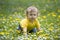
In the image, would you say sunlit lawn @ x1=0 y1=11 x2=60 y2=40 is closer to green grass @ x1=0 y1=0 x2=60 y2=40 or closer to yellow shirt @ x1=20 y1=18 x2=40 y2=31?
green grass @ x1=0 y1=0 x2=60 y2=40

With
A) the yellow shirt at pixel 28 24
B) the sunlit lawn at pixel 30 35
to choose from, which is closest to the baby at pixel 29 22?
the yellow shirt at pixel 28 24

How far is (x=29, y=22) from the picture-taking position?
699 cm

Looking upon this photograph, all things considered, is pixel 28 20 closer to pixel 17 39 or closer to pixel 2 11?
pixel 17 39

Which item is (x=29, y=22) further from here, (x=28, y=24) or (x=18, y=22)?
(x=18, y=22)

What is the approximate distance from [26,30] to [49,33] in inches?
21.9

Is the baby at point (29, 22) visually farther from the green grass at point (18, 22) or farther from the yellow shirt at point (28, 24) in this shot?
the green grass at point (18, 22)

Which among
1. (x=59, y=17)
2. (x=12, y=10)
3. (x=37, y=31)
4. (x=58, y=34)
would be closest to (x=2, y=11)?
(x=12, y=10)

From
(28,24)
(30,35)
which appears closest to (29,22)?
(28,24)

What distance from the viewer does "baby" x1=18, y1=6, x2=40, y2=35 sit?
270 inches

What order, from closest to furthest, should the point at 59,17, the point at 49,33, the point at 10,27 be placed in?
the point at 49,33 → the point at 10,27 → the point at 59,17

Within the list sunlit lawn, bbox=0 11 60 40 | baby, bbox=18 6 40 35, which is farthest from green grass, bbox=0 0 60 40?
baby, bbox=18 6 40 35

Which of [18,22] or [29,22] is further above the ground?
[29,22]

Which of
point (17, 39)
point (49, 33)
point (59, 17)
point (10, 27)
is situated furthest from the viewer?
point (59, 17)

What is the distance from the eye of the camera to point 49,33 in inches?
268
